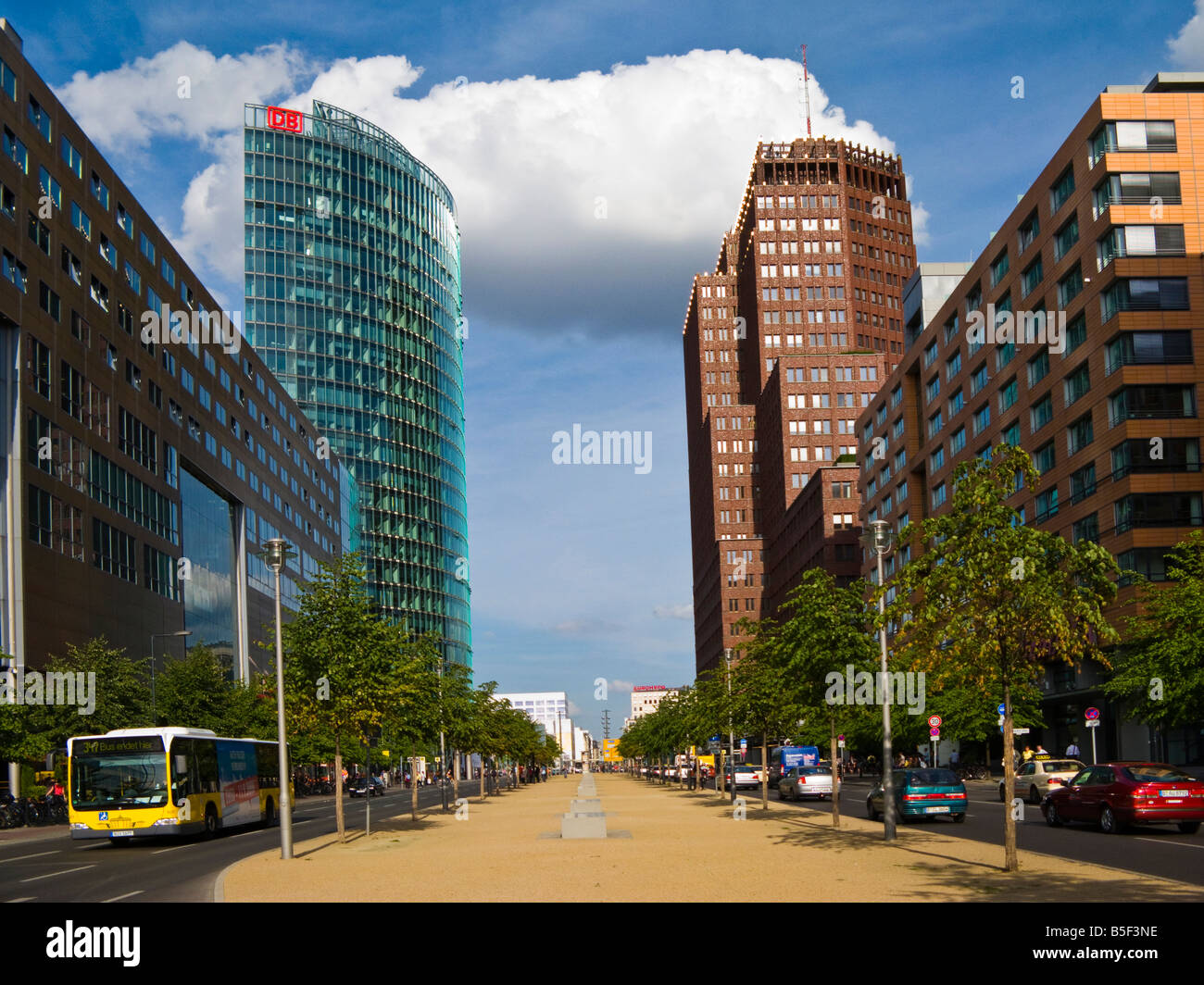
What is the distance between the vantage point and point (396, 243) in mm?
162500

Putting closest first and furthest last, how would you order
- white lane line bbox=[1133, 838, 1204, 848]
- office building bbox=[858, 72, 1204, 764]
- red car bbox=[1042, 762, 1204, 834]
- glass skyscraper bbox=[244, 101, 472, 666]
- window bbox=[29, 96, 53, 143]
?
white lane line bbox=[1133, 838, 1204, 848] < red car bbox=[1042, 762, 1204, 834] < office building bbox=[858, 72, 1204, 764] < window bbox=[29, 96, 53, 143] < glass skyscraper bbox=[244, 101, 472, 666]

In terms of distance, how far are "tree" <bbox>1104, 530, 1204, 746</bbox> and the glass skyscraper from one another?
10708 cm

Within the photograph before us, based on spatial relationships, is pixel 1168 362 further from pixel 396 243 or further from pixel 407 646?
pixel 396 243

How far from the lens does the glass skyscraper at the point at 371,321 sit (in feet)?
483

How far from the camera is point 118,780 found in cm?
Answer: 3531

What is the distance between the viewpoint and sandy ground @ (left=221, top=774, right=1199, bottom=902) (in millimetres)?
17281

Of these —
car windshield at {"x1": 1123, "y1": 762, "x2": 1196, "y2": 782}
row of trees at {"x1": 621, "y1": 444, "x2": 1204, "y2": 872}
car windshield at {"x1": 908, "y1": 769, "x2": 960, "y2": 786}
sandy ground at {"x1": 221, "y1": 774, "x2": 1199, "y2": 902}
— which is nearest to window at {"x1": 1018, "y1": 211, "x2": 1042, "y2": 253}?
row of trees at {"x1": 621, "y1": 444, "x2": 1204, "y2": 872}

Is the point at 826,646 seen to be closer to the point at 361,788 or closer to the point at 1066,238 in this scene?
the point at 1066,238

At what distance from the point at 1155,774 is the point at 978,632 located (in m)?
11.0

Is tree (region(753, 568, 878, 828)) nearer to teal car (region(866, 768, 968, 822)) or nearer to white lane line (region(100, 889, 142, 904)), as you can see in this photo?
teal car (region(866, 768, 968, 822))

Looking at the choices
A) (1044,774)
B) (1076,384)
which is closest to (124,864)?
(1044,774)

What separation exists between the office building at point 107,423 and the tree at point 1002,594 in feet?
119

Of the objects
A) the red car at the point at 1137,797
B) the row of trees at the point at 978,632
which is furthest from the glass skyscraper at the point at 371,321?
Result: the red car at the point at 1137,797
